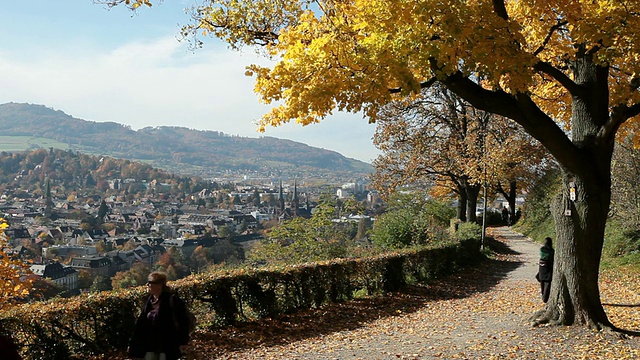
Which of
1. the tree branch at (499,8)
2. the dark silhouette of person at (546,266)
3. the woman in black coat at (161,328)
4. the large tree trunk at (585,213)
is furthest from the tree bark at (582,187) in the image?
the woman in black coat at (161,328)

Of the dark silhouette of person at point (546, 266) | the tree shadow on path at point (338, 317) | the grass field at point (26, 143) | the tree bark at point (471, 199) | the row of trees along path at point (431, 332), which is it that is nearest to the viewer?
the row of trees along path at point (431, 332)

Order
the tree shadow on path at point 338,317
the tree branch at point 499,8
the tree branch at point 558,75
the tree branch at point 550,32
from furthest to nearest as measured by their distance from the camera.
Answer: the tree shadow on path at point 338,317 → the tree branch at point 550,32 → the tree branch at point 558,75 → the tree branch at point 499,8

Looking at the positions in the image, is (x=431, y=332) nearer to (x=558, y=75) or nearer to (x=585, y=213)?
(x=585, y=213)

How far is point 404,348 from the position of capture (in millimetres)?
8031

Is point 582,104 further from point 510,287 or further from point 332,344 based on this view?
point 510,287

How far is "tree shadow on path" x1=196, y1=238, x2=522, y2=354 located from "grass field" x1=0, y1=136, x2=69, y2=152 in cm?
18022

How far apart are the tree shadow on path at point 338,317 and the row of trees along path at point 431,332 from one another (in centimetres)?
2

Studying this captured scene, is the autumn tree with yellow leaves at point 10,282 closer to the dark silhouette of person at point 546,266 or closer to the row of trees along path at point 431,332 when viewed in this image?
the row of trees along path at point 431,332

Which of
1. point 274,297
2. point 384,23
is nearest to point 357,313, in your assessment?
point 274,297

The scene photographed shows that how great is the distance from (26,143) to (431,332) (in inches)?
7892

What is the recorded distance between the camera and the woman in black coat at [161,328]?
5.29 meters

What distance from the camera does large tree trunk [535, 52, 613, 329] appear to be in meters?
8.33

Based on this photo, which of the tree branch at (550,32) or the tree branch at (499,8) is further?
the tree branch at (550,32)

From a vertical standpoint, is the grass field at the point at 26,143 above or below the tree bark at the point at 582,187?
above
